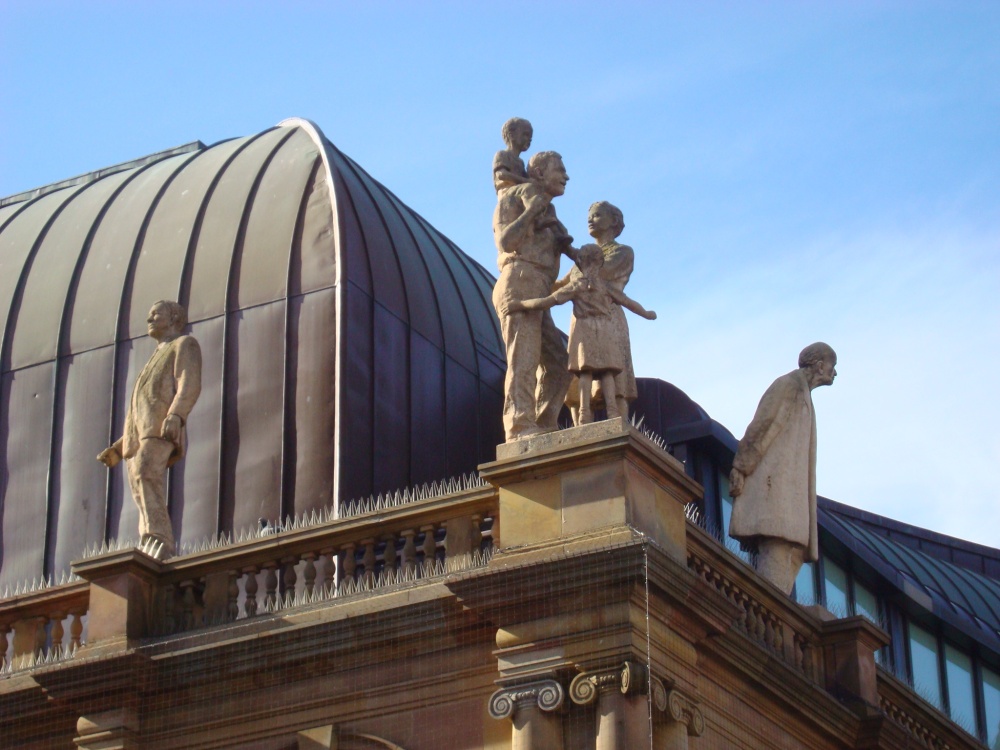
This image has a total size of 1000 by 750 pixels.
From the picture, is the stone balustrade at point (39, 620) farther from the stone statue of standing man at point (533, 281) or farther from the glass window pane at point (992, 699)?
the glass window pane at point (992, 699)

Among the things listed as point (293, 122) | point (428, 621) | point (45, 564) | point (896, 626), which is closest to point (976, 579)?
point (896, 626)

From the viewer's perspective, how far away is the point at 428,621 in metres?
19.2

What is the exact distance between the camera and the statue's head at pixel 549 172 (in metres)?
20.9

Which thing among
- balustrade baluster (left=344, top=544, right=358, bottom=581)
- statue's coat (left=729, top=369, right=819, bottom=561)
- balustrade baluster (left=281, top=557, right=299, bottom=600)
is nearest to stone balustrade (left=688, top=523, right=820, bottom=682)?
statue's coat (left=729, top=369, right=819, bottom=561)

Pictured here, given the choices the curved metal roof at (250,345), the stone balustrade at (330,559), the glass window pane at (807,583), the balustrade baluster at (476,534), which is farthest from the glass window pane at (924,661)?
the balustrade baluster at (476,534)

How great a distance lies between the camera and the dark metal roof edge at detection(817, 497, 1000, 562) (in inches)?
1555

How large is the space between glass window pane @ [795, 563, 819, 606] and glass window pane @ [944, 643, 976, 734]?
3.94 meters

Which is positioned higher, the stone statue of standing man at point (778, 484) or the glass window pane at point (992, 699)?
the glass window pane at point (992, 699)

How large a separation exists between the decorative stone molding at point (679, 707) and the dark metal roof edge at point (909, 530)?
18.6 metres

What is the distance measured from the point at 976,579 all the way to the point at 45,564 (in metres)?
20.1

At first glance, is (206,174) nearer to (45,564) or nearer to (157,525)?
(45,564)

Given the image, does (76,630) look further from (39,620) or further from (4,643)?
(4,643)

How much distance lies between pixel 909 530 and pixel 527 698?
1016 inches

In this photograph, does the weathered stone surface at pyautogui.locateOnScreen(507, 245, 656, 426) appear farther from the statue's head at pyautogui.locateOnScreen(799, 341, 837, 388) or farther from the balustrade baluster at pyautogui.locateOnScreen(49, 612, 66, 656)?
the balustrade baluster at pyautogui.locateOnScreen(49, 612, 66, 656)
